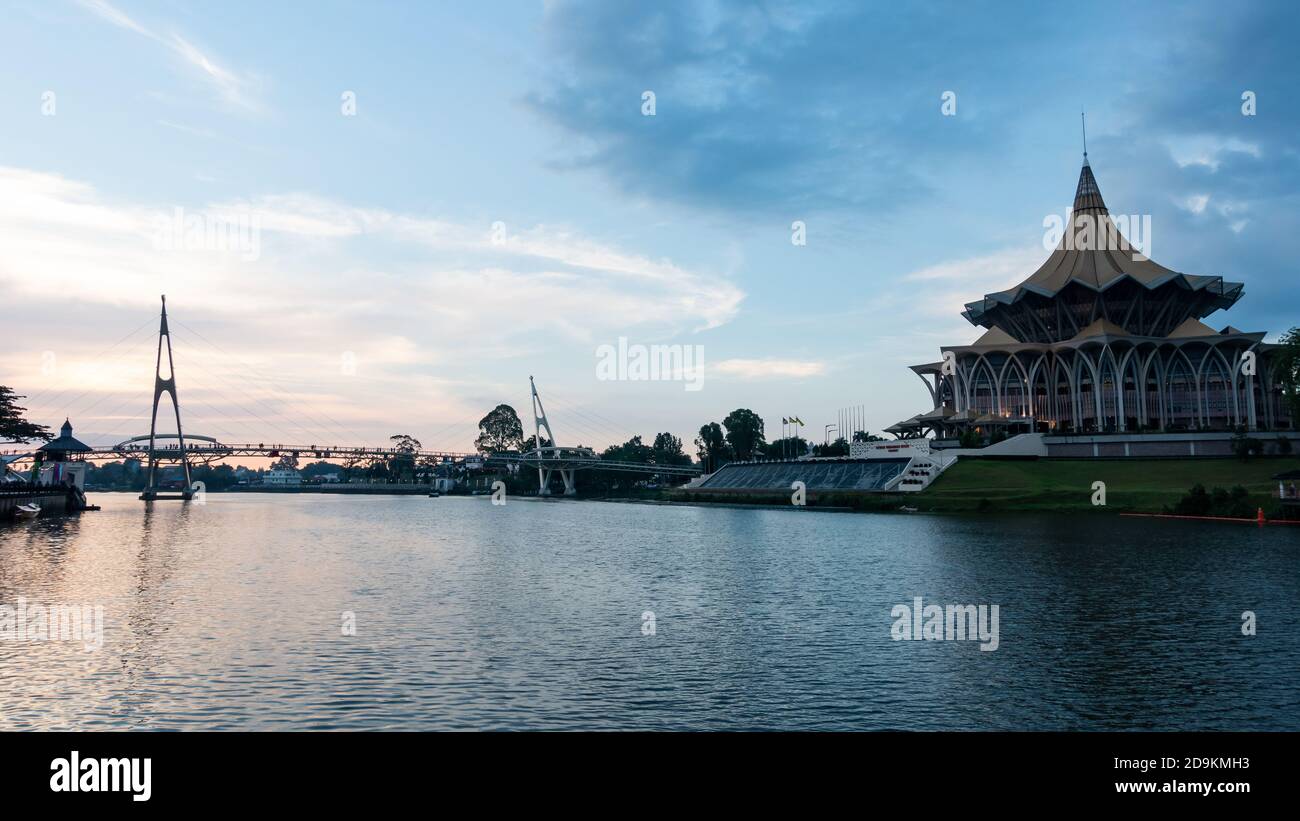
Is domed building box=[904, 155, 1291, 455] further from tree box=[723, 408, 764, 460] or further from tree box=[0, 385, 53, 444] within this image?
tree box=[0, 385, 53, 444]

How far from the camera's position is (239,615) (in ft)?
105

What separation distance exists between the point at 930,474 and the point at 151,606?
304ft

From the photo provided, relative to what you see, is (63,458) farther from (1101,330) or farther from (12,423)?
(1101,330)

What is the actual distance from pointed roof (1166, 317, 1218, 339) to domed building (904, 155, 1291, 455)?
165 millimetres

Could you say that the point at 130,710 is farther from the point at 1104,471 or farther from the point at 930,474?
the point at 1104,471

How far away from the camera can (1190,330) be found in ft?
455

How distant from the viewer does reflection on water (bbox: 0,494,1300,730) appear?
19.1 meters

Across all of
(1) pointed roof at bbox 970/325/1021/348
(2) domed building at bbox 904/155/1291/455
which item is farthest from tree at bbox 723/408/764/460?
(1) pointed roof at bbox 970/325/1021/348

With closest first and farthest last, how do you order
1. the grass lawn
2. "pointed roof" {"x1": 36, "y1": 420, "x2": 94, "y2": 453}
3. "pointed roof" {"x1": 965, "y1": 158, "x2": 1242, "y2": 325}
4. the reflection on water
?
the reflection on water
the grass lawn
"pointed roof" {"x1": 36, "y1": 420, "x2": 94, "y2": 453}
"pointed roof" {"x1": 965, "y1": 158, "x2": 1242, "y2": 325}

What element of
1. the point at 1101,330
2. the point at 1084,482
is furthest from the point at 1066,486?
the point at 1101,330

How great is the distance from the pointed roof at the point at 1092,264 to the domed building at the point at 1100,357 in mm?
250

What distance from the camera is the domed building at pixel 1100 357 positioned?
134m

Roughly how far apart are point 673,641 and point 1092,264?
147 m
